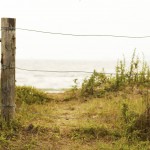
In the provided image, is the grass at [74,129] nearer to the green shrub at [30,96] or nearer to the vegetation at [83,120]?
the vegetation at [83,120]

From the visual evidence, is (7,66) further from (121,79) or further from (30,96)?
(121,79)

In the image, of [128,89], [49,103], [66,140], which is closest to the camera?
[66,140]

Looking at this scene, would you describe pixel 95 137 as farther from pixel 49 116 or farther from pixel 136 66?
pixel 136 66

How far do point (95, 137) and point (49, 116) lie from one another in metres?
1.31

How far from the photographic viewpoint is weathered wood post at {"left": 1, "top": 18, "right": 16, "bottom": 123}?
5.79 metres

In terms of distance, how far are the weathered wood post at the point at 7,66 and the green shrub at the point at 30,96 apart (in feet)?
7.37

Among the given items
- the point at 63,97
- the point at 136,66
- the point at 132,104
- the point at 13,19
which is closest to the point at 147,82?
the point at 136,66

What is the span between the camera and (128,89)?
29.5 ft

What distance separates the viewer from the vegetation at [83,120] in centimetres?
555

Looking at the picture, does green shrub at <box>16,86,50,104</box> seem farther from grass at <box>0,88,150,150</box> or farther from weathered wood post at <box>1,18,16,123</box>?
weathered wood post at <box>1,18,16,123</box>

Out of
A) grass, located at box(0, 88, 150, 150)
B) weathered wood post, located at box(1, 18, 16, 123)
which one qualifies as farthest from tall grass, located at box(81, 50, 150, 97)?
weathered wood post, located at box(1, 18, 16, 123)

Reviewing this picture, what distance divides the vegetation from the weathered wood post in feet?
0.73

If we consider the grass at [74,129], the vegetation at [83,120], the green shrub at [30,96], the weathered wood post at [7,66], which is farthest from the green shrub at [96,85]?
the weathered wood post at [7,66]

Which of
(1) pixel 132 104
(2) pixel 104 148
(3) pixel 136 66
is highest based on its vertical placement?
(3) pixel 136 66
